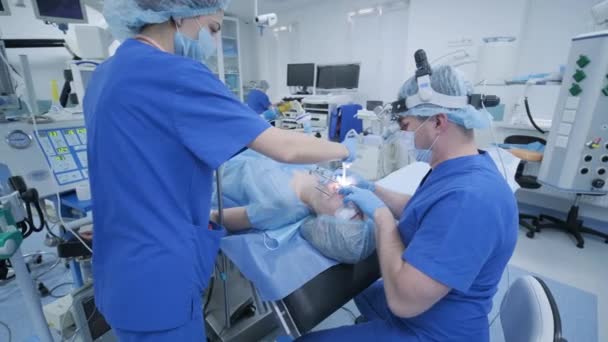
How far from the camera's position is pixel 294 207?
4.11ft

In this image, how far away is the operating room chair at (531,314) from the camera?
70 centimetres

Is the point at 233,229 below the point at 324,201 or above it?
below

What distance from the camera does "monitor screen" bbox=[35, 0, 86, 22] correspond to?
152cm

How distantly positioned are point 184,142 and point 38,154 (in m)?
1.14

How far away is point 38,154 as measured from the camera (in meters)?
1.36

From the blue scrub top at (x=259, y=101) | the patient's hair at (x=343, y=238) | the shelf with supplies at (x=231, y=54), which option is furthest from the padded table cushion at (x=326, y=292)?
the shelf with supplies at (x=231, y=54)

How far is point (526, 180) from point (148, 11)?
10.6ft

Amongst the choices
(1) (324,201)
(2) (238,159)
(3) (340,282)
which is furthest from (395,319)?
(2) (238,159)

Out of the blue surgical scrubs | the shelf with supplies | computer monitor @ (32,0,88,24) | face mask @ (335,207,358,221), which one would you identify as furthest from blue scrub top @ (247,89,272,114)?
the shelf with supplies

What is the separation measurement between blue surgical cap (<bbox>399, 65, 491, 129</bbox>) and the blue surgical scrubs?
4.6 inches

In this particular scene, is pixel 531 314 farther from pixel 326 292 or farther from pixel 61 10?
pixel 61 10

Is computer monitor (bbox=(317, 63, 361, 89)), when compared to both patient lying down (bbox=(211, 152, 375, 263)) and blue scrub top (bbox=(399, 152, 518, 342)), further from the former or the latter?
blue scrub top (bbox=(399, 152, 518, 342))

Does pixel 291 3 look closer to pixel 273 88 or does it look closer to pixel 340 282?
pixel 273 88

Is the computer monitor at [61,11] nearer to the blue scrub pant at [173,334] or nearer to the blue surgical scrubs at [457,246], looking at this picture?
the blue scrub pant at [173,334]
